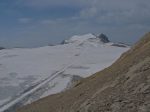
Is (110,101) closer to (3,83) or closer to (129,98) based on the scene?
(129,98)

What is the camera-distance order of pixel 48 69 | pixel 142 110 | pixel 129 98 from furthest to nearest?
pixel 48 69 < pixel 129 98 < pixel 142 110

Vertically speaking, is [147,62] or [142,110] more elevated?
[147,62]

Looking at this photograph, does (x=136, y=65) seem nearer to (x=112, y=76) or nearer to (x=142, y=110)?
(x=112, y=76)

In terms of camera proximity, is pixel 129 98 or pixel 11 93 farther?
pixel 11 93

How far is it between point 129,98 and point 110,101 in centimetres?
73

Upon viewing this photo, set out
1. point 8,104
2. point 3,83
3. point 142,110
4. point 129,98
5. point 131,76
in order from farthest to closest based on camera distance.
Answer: point 3,83
point 8,104
point 131,76
point 129,98
point 142,110

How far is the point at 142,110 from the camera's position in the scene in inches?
442

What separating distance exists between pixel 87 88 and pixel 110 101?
409cm

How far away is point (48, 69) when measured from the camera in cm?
9662

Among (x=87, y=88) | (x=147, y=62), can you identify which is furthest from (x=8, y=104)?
(x=147, y=62)

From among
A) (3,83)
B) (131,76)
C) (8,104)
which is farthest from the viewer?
(3,83)

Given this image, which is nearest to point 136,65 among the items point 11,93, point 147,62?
point 147,62

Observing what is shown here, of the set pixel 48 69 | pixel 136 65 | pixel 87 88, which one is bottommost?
pixel 48 69

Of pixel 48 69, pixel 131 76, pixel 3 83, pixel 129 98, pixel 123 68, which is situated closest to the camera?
pixel 129 98
